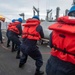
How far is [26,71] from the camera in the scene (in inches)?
329

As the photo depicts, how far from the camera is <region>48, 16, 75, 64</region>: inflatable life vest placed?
3.75 meters

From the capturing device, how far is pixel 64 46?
387cm

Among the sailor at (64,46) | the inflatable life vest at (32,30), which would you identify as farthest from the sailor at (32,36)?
the sailor at (64,46)

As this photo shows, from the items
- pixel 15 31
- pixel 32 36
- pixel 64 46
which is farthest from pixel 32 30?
pixel 15 31

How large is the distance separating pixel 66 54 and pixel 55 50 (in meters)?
0.27

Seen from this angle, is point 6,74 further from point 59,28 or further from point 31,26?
point 59,28

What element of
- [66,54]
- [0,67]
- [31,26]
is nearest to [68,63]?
[66,54]

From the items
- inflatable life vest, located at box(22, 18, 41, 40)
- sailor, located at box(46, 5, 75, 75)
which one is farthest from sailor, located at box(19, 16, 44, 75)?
sailor, located at box(46, 5, 75, 75)

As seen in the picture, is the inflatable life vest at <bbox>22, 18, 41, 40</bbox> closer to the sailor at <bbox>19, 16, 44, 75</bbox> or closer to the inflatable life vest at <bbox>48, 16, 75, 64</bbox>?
the sailor at <bbox>19, 16, 44, 75</bbox>

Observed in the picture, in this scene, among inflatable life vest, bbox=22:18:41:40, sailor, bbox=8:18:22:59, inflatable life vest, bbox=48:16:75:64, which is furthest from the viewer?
sailor, bbox=8:18:22:59

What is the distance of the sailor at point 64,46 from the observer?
12.4ft

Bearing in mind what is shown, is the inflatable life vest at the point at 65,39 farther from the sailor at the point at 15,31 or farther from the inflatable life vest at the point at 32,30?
the sailor at the point at 15,31

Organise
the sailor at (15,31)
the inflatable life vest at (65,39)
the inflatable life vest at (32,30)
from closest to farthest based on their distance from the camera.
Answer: the inflatable life vest at (65,39) → the inflatable life vest at (32,30) → the sailor at (15,31)

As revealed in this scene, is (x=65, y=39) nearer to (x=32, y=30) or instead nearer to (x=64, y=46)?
(x=64, y=46)
